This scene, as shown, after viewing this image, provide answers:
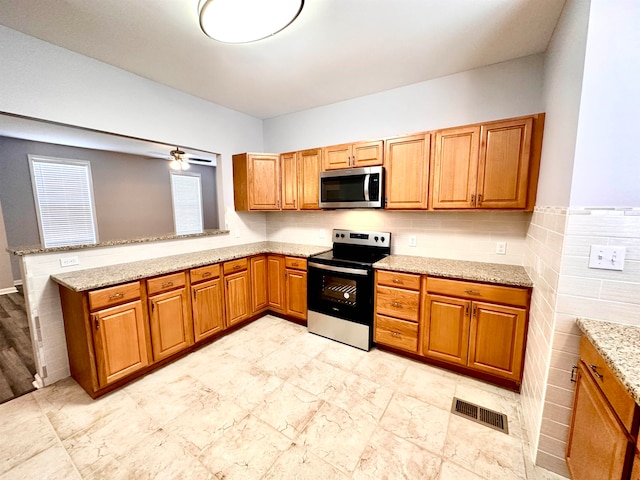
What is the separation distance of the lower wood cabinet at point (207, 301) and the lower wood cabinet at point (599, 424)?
9.34 feet

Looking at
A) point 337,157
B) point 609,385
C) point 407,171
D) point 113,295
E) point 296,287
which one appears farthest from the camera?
point 296,287

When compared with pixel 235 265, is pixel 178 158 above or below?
above

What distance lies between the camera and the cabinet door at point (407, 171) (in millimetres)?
2404

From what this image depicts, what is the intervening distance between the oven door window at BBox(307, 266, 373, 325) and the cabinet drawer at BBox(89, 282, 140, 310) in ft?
5.40

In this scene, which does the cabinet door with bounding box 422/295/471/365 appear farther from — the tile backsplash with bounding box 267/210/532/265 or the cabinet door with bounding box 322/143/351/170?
the cabinet door with bounding box 322/143/351/170

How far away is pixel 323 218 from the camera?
11.4 feet

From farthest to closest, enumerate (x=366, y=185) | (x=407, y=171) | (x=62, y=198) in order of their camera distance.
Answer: (x=62, y=198), (x=366, y=185), (x=407, y=171)

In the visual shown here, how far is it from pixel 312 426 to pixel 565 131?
235 cm

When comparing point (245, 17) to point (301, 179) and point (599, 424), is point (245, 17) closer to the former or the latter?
point (301, 179)

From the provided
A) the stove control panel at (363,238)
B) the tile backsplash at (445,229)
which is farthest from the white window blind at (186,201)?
the stove control panel at (363,238)

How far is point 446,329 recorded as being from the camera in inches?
87.2

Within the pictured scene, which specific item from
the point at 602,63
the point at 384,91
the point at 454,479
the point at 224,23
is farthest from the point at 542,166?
the point at 224,23

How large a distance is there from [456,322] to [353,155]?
189 centimetres

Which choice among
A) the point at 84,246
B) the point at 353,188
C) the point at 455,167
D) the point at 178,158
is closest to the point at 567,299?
the point at 455,167
